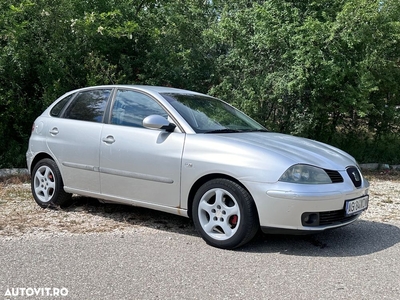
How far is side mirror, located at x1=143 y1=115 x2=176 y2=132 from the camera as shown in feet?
16.3

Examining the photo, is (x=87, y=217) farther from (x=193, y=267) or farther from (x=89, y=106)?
(x=193, y=267)

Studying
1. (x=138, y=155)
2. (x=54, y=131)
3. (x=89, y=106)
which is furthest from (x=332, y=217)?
(x=54, y=131)

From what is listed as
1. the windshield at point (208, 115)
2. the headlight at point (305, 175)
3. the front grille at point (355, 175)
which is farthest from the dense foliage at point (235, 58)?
the headlight at point (305, 175)

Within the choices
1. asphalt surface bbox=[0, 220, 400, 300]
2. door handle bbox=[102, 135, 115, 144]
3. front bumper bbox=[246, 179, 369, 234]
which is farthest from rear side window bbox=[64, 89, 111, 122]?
front bumper bbox=[246, 179, 369, 234]

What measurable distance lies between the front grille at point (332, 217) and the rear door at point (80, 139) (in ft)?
8.59

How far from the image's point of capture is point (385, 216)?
6.36 meters

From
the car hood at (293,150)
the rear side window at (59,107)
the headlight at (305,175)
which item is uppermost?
the rear side window at (59,107)

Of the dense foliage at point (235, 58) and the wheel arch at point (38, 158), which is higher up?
the dense foliage at point (235, 58)

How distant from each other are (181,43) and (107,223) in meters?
7.25

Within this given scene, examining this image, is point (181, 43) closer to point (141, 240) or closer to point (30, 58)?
point (30, 58)

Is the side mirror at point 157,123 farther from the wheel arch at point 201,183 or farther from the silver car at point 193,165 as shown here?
the wheel arch at point 201,183

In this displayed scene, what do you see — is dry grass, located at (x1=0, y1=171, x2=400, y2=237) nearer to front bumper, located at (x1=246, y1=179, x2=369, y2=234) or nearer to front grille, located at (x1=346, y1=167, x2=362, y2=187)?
front bumper, located at (x1=246, y1=179, x2=369, y2=234)

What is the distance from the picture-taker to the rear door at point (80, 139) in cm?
559

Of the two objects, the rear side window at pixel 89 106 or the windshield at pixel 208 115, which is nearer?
the windshield at pixel 208 115
